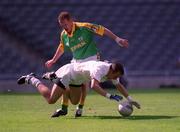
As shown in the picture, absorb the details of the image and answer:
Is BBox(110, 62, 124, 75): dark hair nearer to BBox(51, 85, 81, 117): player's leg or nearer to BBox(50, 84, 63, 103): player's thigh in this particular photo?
BBox(51, 85, 81, 117): player's leg

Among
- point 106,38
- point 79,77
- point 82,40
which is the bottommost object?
point 79,77

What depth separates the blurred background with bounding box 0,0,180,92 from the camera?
86.9ft

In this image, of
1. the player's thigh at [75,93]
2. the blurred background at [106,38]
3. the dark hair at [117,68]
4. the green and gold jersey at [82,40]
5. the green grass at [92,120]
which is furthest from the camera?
the blurred background at [106,38]

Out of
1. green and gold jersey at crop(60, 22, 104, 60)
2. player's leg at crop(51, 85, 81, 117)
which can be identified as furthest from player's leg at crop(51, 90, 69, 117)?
green and gold jersey at crop(60, 22, 104, 60)

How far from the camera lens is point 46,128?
932 centimetres

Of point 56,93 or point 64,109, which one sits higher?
point 56,93

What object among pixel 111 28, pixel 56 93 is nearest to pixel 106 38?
pixel 111 28

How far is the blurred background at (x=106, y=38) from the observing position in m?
26.5

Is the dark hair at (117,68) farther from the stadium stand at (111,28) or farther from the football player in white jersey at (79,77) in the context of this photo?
the stadium stand at (111,28)

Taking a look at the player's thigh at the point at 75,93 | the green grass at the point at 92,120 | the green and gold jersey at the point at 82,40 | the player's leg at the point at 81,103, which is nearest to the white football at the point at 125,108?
the green grass at the point at 92,120

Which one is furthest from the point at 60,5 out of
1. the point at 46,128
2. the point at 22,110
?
the point at 46,128

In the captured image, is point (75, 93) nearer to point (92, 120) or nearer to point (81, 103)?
→ point (81, 103)

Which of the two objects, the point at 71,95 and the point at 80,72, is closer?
the point at 80,72

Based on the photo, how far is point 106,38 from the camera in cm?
2764
